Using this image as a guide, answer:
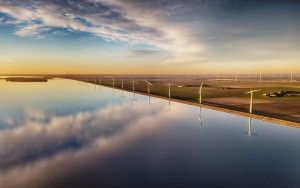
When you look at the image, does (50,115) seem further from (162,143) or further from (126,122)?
(162,143)

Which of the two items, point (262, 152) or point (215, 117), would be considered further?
point (215, 117)

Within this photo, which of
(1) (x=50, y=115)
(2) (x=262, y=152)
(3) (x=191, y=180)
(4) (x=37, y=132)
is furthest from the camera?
(1) (x=50, y=115)

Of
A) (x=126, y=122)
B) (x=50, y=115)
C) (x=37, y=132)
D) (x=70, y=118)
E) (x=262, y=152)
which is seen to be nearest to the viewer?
(x=262, y=152)

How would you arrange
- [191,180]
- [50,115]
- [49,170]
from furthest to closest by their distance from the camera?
1. [50,115]
2. [49,170]
3. [191,180]

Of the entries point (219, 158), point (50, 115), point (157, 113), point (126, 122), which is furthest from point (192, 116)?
point (219, 158)

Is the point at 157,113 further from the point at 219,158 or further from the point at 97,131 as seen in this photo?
the point at 219,158

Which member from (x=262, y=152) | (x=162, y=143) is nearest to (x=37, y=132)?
(x=162, y=143)
